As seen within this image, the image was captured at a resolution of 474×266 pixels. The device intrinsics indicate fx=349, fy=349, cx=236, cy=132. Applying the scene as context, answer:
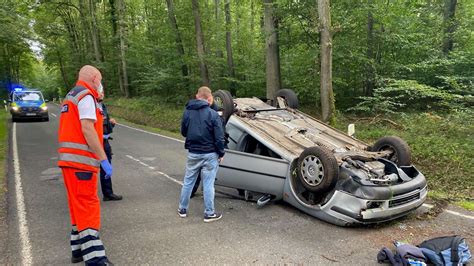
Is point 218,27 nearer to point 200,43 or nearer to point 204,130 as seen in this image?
point 200,43

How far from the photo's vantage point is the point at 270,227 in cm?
473

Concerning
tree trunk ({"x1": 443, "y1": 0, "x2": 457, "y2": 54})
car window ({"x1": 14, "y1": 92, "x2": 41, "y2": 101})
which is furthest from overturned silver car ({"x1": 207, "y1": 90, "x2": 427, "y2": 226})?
car window ({"x1": 14, "y1": 92, "x2": 41, "y2": 101})

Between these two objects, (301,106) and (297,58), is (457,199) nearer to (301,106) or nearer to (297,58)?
(297,58)

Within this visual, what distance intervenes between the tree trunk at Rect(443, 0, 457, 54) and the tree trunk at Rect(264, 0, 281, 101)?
702 centimetres

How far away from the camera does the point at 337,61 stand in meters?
13.6

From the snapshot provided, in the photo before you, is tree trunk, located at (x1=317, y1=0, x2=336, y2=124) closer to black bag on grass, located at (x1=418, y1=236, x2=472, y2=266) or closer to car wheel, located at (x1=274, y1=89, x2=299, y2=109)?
car wheel, located at (x1=274, y1=89, x2=299, y2=109)

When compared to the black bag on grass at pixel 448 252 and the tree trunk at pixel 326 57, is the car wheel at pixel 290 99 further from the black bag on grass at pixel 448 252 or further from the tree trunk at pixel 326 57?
the black bag on grass at pixel 448 252

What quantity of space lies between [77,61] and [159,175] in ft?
121

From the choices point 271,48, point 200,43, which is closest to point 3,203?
point 271,48

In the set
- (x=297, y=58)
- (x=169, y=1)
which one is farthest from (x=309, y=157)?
(x=169, y=1)

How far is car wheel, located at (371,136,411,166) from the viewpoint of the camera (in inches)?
211

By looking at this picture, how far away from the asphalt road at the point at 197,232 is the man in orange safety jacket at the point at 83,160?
0.52 m

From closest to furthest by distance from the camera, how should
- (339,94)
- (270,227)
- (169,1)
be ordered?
(270,227) < (339,94) < (169,1)

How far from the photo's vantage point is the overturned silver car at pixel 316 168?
4.42 metres
